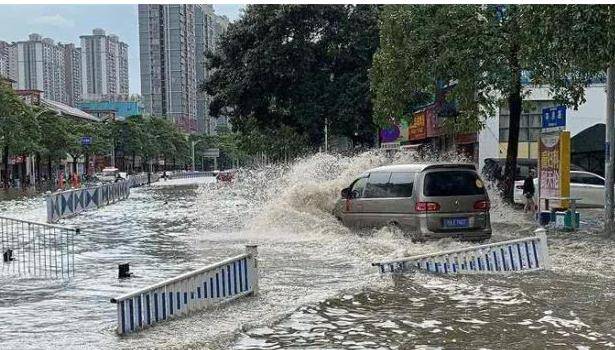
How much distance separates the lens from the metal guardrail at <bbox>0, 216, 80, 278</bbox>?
38.8 ft

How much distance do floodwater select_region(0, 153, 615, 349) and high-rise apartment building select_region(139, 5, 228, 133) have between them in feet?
327

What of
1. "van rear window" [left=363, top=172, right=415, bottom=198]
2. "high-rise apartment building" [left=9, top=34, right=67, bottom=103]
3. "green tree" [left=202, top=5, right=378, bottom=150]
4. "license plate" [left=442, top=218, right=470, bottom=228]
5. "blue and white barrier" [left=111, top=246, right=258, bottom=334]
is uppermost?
"high-rise apartment building" [left=9, top=34, right=67, bottom=103]

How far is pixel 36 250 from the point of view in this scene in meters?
14.2

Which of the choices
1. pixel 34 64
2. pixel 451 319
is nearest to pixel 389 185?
pixel 451 319

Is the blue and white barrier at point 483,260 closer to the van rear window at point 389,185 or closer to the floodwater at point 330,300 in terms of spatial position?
the floodwater at point 330,300

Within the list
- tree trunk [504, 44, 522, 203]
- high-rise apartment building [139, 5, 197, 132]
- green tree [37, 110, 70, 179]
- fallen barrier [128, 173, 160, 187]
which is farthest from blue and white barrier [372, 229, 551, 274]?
high-rise apartment building [139, 5, 197, 132]

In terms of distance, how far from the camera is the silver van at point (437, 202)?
12508mm

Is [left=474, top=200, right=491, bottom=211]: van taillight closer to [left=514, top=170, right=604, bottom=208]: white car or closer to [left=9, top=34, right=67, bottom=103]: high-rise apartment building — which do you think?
[left=514, top=170, right=604, bottom=208]: white car

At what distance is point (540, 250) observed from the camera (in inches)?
396

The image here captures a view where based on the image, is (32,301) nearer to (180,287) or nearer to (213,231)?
(180,287)

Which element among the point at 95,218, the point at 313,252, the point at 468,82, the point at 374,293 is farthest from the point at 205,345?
the point at 95,218

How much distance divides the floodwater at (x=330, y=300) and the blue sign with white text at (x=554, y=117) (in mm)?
2786

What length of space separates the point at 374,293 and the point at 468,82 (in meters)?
10.2

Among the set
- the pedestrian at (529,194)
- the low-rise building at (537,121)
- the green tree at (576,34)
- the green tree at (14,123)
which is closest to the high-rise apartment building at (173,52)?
the green tree at (14,123)
